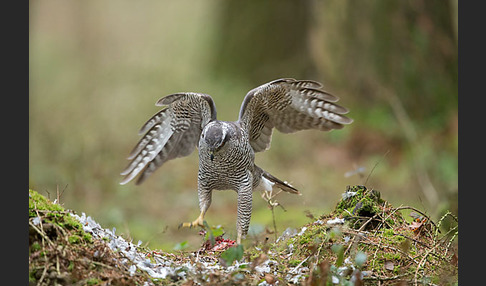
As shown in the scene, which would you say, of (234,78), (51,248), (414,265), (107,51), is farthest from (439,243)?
(107,51)

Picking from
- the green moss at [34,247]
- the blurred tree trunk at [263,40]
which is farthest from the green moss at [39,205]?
the blurred tree trunk at [263,40]

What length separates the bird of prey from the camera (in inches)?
227

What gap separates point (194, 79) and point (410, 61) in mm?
Answer: 7314

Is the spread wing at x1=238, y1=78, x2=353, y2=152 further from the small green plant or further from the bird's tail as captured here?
the small green plant

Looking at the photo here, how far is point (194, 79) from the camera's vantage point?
54.0 feet

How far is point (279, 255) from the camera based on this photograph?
466cm

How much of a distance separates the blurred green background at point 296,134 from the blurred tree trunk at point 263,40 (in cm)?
4

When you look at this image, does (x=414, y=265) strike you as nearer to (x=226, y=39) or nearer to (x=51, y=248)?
(x=51, y=248)

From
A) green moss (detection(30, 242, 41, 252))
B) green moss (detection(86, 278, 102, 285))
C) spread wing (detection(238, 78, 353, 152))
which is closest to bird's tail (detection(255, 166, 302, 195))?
spread wing (detection(238, 78, 353, 152))

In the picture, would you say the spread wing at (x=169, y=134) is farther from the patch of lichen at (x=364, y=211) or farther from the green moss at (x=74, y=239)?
the green moss at (x=74, y=239)

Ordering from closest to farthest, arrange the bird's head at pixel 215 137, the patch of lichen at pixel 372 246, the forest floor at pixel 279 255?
1. the forest floor at pixel 279 255
2. the patch of lichen at pixel 372 246
3. the bird's head at pixel 215 137

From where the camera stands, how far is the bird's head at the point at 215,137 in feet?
18.0

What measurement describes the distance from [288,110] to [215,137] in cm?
133

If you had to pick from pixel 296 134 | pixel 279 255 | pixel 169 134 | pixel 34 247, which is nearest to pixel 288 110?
pixel 169 134
